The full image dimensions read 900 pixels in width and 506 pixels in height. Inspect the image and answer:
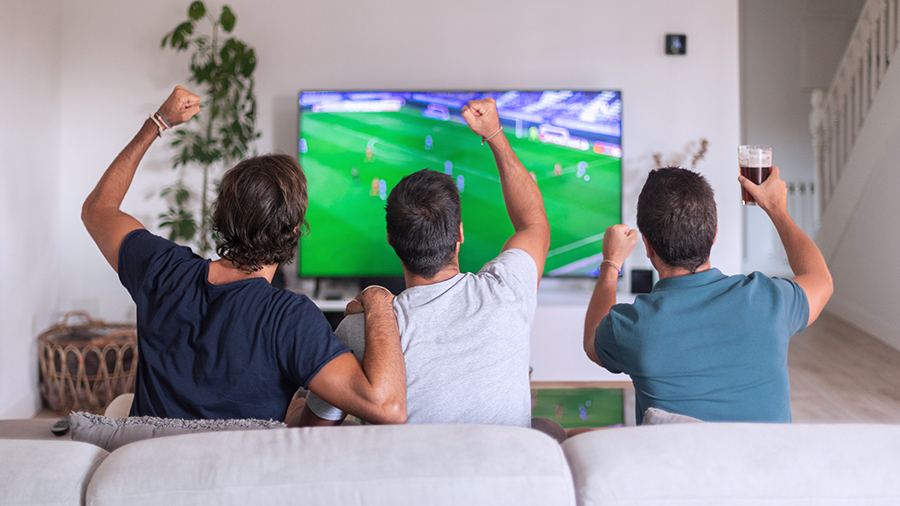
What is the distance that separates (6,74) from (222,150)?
1.02 meters

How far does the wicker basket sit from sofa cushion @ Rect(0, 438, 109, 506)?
7.81ft

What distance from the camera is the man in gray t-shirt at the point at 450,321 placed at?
122cm

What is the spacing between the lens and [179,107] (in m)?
1.52

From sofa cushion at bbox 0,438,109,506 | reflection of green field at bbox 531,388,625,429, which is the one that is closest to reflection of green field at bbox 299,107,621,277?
reflection of green field at bbox 531,388,625,429

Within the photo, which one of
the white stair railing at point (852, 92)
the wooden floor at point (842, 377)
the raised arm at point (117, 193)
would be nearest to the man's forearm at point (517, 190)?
the raised arm at point (117, 193)

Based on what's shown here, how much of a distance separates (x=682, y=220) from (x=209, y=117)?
2986 millimetres

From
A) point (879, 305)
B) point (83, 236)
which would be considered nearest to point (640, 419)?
point (83, 236)

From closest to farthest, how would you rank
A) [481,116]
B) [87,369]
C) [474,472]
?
[474,472] < [481,116] < [87,369]

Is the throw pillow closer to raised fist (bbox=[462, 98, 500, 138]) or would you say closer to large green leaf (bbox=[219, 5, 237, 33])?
raised fist (bbox=[462, 98, 500, 138])

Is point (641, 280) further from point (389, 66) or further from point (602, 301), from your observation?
point (602, 301)

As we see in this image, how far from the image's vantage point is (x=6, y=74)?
2.92 meters

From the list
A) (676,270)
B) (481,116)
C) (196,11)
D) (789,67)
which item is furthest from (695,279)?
(789,67)

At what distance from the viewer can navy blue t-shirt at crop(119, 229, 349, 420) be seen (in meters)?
1.21

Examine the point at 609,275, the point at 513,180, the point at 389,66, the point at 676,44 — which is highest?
the point at 676,44
